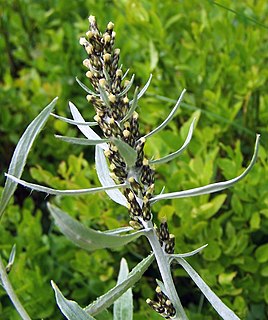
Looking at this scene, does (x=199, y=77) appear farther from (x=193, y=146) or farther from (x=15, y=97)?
(x=15, y=97)

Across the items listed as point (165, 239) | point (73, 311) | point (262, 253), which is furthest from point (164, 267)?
point (262, 253)

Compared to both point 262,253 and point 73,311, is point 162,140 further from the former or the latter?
point 73,311

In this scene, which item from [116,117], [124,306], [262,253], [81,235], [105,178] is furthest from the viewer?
[262,253]

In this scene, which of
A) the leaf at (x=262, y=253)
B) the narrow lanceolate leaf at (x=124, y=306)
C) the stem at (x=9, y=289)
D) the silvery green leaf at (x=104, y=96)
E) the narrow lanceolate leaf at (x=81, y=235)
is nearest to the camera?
the narrow lanceolate leaf at (x=81, y=235)

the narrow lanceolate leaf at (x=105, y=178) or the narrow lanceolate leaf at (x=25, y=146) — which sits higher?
the narrow lanceolate leaf at (x=25, y=146)

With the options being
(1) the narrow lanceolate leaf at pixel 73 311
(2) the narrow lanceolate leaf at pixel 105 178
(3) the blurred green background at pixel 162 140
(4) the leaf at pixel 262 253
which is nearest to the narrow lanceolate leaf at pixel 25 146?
(2) the narrow lanceolate leaf at pixel 105 178

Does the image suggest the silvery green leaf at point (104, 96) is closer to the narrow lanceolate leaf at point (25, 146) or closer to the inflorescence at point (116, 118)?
the inflorescence at point (116, 118)
